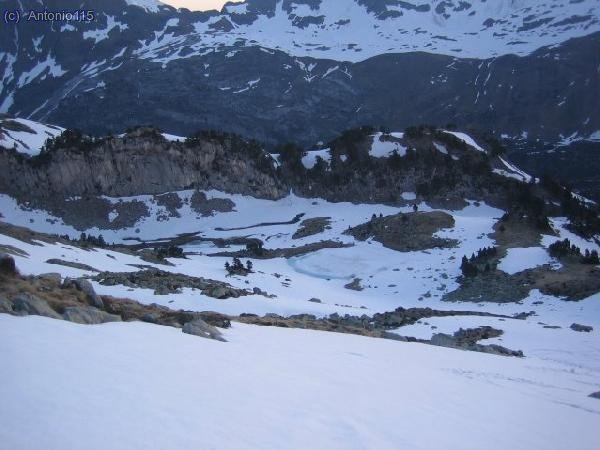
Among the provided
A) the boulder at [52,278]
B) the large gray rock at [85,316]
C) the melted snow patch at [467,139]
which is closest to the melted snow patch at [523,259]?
the boulder at [52,278]

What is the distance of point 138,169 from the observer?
73.4 meters

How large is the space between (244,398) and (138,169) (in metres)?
70.8

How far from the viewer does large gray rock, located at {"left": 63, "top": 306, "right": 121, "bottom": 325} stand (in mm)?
10086

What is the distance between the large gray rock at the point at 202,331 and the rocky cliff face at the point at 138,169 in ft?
211

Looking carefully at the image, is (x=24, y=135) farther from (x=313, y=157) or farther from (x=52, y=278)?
(x=52, y=278)

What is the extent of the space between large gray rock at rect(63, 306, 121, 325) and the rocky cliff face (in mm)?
64042

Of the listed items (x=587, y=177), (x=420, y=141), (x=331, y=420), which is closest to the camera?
(x=331, y=420)

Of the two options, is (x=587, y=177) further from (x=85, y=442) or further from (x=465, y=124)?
(x=85, y=442)

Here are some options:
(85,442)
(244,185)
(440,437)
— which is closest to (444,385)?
(440,437)

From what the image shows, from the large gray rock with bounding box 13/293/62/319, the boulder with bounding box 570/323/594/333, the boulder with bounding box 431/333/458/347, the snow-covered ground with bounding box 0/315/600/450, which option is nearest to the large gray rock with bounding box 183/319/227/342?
the snow-covered ground with bounding box 0/315/600/450

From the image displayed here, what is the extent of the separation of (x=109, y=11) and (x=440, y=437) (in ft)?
716

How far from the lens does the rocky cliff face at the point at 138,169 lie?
67.9 meters

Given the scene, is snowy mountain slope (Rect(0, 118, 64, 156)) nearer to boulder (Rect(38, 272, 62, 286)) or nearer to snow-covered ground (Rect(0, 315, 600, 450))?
boulder (Rect(38, 272, 62, 286))

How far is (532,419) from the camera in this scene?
28.6 ft
